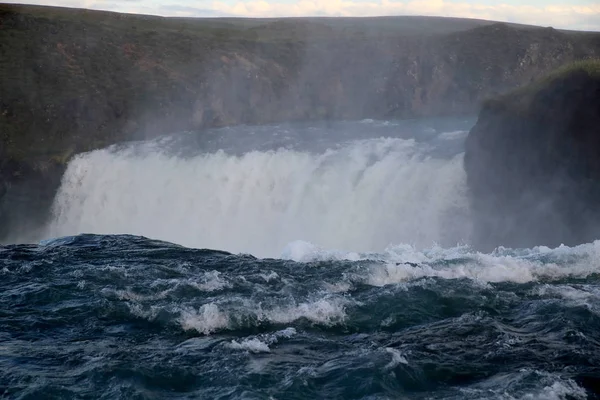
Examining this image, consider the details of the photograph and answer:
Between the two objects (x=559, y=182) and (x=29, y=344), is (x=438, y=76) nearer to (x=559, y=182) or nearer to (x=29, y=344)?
(x=559, y=182)

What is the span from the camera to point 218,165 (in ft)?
116

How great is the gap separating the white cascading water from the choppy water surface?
368 inches

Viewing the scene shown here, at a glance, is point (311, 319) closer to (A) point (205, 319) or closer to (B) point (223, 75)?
(A) point (205, 319)

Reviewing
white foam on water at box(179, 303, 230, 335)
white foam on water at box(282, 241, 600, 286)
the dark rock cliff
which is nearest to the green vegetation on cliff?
the dark rock cliff

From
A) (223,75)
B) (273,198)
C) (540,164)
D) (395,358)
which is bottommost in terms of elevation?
(273,198)

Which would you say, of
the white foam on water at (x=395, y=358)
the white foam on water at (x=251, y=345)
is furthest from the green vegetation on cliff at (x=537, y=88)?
the white foam on water at (x=251, y=345)

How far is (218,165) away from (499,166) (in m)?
13.3

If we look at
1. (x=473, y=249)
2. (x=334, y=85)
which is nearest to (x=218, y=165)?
(x=473, y=249)

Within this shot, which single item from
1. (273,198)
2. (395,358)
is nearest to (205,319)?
(395,358)

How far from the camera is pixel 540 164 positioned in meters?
26.5

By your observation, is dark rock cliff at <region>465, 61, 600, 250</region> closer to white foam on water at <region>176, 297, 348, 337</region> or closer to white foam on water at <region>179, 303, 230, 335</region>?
white foam on water at <region>176, 297, 348, 337</region>

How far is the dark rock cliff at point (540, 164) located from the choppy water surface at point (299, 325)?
16.7ft

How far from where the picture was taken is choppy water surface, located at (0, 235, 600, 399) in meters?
12.1

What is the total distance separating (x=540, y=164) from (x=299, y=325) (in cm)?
1471
